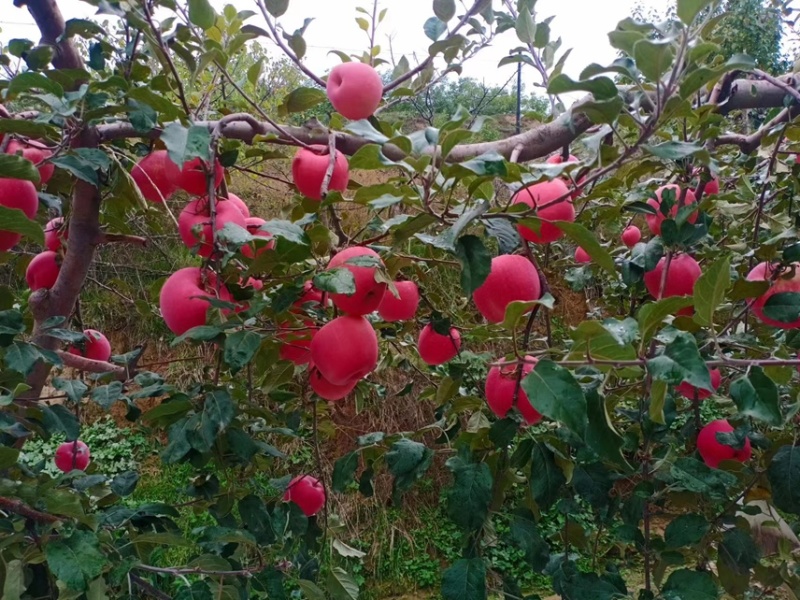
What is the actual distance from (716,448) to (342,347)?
57cm

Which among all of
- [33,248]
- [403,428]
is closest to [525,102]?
[403,428]

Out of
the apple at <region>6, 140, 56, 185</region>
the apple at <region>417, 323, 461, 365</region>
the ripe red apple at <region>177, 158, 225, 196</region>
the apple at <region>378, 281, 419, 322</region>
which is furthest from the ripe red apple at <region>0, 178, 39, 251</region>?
the apple at <region>417, 323, 461, 365</region>

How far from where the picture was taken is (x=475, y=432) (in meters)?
0.78

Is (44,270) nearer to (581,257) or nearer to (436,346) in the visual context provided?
(436,346)

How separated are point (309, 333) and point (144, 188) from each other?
0.93ft

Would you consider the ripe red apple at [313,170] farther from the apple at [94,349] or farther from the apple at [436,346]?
the apple at [94,349]

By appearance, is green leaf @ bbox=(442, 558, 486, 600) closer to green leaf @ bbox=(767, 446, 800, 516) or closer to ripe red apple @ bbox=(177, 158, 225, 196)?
green leaf @ bbox=(767, 446, 800, 516)

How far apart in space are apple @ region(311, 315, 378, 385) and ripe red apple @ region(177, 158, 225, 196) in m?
0.22

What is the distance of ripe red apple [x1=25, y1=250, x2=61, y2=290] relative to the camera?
92cm

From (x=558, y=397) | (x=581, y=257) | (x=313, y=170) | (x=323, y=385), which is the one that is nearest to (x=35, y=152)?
(x=313, y=170)

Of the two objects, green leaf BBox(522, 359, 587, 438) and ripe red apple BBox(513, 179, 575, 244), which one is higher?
ripe red apple BBox(513, 179, 575, 244)

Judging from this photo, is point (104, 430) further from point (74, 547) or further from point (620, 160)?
point (620, 160)

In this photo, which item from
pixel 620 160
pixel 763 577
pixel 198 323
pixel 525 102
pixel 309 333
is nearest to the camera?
pixel 620 160

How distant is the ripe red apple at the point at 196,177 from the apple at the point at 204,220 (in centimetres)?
3
